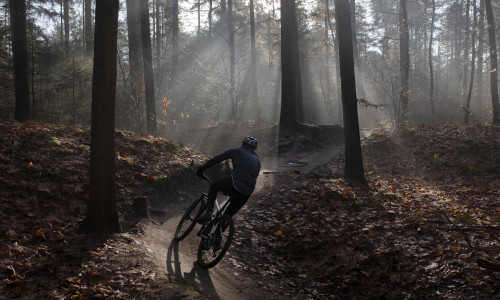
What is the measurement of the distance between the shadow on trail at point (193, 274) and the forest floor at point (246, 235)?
2 cm

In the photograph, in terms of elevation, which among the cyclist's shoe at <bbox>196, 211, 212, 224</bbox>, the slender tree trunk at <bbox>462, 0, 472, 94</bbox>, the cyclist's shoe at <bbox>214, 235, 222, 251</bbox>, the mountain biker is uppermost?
the slender tree trunk at <bbox>462, 0, 472, 94</bbox>

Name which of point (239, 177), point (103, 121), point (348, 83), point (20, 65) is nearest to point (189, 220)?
point (239, 177)

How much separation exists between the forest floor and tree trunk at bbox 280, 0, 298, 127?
664 centimetres

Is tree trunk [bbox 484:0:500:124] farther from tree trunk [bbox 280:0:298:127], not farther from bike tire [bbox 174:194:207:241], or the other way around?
bike tire [bbox 174:194:207:241]

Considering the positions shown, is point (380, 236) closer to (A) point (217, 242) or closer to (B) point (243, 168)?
(B) point (243, 168)

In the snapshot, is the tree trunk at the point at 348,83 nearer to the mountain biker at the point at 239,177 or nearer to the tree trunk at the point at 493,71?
the mountain biker at the point at 239,177

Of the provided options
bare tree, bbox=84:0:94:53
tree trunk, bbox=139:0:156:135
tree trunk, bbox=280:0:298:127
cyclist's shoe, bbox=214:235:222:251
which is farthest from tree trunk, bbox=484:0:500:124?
bare tree, bbox=84:0:94:53

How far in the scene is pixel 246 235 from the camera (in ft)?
26.3

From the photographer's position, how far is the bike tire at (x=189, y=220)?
6.97m

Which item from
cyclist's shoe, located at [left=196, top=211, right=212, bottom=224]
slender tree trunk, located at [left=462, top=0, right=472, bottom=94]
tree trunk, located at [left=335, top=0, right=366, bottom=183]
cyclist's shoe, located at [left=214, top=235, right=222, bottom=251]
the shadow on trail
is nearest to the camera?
the shadow on trail

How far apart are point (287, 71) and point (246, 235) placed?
11.8 metres

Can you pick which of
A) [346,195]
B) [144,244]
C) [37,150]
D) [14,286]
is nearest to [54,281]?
[14,286]

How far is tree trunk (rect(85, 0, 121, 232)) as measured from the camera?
18.7ft

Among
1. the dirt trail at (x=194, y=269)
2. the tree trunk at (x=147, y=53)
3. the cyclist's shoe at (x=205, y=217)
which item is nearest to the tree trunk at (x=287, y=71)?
the tree trunk at (x=147, y=53)
